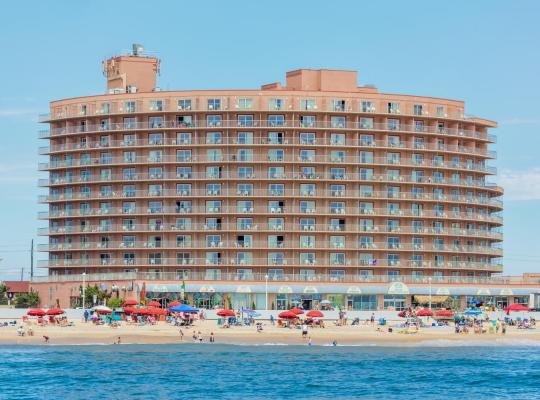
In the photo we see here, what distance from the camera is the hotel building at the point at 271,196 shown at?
164625 millimetres

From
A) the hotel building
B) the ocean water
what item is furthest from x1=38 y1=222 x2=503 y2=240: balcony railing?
the ocean water

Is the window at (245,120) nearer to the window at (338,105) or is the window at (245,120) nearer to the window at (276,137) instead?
the window at (276,137)

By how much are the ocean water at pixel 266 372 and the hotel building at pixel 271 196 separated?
43026 mm

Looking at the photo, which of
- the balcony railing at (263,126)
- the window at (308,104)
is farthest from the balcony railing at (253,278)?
the window at (308,104)

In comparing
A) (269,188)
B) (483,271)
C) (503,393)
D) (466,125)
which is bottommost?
(503,393)

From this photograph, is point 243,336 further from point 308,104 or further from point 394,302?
point 308,104

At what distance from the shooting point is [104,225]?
558 ft

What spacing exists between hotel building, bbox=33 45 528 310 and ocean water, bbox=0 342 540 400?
43.0 metres

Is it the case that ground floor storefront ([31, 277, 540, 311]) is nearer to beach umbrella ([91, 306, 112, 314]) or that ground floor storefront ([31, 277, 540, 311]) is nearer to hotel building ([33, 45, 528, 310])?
hotel building ([33, 45, 528, 310])

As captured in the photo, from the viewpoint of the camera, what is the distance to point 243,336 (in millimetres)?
125062

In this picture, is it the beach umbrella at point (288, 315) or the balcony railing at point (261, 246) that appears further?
the balcony railing at point (261, 246)

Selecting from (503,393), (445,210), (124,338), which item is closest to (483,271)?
(445,210)

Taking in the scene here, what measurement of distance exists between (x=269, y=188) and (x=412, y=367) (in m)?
65.2

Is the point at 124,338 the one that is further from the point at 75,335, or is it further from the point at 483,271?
the point at 483,271
